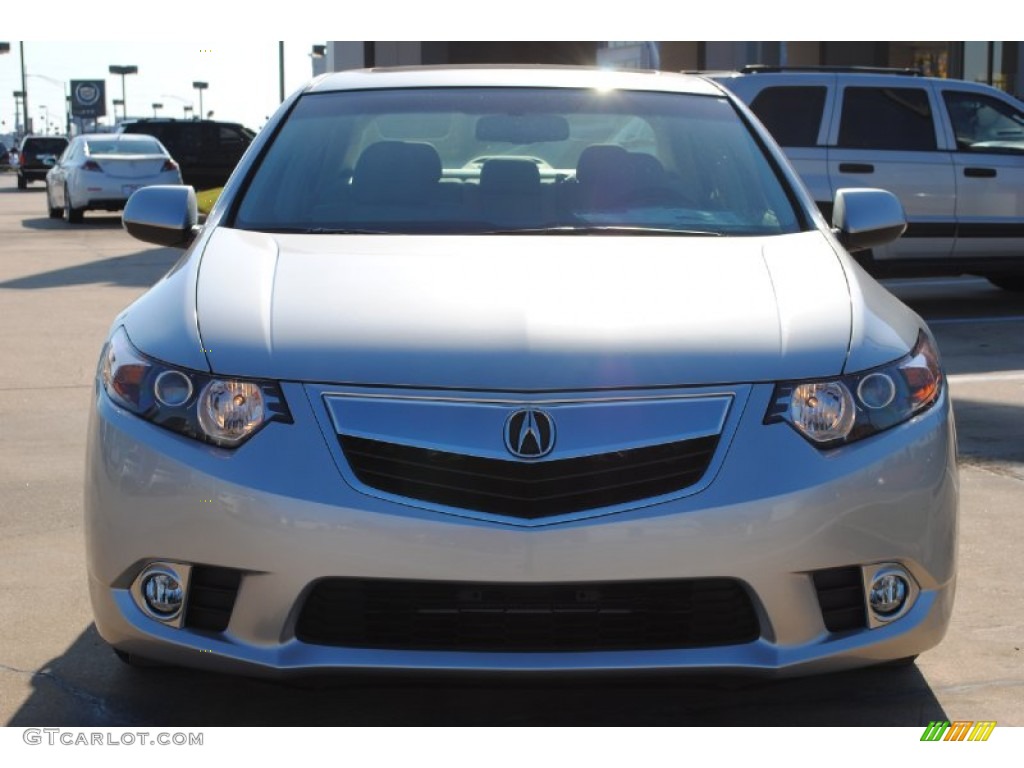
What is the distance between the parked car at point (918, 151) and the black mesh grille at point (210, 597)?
900 cm

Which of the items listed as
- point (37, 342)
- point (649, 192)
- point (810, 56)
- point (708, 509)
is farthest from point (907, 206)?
point (810, 56)

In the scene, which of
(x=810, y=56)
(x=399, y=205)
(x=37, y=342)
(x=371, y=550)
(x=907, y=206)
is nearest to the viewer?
(x=371, y=550)

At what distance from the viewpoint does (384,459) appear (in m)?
3.41

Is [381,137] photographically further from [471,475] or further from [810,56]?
[810,56]

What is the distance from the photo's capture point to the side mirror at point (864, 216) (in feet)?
16.4

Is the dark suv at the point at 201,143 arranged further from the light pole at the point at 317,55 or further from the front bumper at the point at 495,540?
the front bumper at the point at 495,540

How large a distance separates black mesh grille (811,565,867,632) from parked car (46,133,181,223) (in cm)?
2218

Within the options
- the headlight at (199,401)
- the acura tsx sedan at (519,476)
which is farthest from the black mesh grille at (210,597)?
the headlight at (199,401)

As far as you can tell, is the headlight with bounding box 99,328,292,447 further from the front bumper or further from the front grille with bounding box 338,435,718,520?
the front grille with bounding box 338,435,718,520

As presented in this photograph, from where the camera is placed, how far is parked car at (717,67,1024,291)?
39.2ft

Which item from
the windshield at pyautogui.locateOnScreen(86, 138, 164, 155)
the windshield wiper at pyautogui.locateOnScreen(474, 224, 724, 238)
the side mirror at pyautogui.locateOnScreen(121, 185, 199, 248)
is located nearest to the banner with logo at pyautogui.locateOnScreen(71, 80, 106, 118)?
the windshield at pyautogui.locateOnScreen(86, 138, 164, 155)

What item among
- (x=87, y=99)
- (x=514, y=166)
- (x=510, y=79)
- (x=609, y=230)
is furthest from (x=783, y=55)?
(x=87, y=99)

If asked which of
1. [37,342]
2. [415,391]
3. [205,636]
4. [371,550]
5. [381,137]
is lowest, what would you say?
[37,342]

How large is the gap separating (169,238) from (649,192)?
1.43 metres
